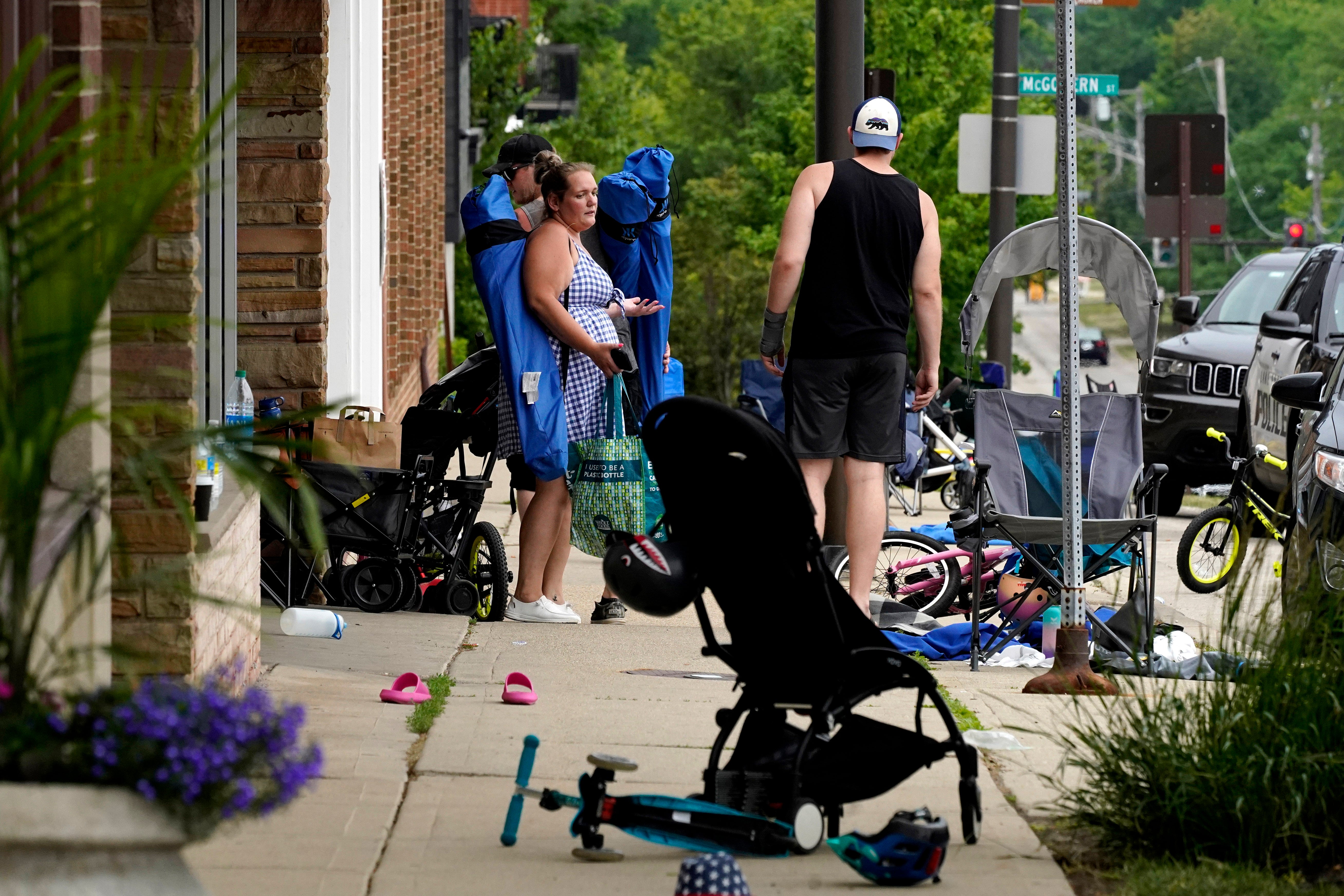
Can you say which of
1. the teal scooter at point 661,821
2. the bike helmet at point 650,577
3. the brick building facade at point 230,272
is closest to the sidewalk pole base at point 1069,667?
the teal scooter at point 661,821

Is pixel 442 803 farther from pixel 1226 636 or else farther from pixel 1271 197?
pixel 1271 197

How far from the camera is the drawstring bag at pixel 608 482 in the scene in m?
8.02

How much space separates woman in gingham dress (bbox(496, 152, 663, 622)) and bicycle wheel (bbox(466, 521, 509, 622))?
0.07 m

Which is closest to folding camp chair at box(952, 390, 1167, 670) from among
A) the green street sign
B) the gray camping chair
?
the gray camping chair

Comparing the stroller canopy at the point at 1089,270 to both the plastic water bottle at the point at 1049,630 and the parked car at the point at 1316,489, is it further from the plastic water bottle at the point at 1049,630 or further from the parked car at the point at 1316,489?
the plastic water bottle at the point at 1049,630

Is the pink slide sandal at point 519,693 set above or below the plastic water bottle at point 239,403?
below

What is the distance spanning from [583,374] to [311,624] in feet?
5.28

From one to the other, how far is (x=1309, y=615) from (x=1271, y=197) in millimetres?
87296

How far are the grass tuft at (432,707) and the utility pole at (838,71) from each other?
377 centimetres

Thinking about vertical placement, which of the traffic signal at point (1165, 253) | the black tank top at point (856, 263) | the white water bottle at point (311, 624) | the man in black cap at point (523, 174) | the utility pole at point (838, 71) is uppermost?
the traffic signal at point (1165, 253)

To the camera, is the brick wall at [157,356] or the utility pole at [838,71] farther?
the utility pole at [838,71]

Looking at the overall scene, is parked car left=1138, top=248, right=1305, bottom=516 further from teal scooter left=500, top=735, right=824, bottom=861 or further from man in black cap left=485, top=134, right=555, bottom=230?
teal scooter left=500, top=735, right=824, bottom=861

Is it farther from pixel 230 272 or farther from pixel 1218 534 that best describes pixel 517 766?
pixel 1218 534

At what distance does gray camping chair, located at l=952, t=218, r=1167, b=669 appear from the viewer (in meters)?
7.65
